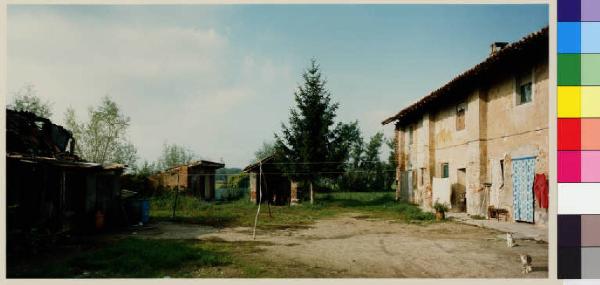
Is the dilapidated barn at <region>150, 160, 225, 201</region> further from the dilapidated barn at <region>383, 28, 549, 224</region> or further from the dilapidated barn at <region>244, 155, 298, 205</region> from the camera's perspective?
the dilapidated barn at <region>383, 28, 549, 224</region>

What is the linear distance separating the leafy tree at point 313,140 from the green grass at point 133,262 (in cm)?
1616

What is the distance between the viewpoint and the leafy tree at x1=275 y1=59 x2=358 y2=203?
26.0 metres

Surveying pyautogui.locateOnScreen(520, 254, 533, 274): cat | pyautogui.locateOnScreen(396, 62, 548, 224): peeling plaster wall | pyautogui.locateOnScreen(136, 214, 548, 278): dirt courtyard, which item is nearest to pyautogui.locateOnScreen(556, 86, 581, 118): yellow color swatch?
pyautogui.locateOnScreen(520, 254, 533, 274): cat

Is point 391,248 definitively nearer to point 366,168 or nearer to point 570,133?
point 570,133

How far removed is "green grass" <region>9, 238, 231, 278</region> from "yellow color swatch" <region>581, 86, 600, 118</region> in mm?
7504

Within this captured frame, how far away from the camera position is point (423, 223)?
14758 millimetres

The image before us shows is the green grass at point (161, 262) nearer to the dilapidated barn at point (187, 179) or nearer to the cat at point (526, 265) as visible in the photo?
the cat at point (526, 265)

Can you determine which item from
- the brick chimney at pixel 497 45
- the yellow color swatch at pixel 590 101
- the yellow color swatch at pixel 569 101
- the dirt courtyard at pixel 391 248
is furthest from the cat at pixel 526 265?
the brick chimney at pixel 497 45

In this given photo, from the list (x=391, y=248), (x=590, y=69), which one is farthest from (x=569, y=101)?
(x=391, y=248)

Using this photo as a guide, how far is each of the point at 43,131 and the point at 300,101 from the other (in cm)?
1558

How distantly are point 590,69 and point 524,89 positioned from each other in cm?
603

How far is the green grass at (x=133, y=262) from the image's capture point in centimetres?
736
